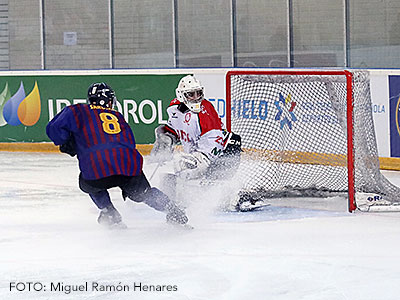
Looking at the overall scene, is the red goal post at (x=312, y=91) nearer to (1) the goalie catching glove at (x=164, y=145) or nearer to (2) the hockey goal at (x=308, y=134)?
(2) the hockey goal at (x=308, y=134)

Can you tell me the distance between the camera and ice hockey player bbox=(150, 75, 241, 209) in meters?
6.04

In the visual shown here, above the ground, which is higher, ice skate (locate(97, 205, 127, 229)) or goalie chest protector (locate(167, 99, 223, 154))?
goalie chest protector (locate(167, 99, 223, 154))

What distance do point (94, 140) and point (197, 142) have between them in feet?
3.45

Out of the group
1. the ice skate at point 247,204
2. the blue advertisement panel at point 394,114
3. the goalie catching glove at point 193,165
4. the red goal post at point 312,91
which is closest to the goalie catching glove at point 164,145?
the goalie catching glove at point 193,165

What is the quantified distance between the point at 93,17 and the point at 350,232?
6.62 meters

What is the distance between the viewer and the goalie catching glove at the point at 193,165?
6.02 metres

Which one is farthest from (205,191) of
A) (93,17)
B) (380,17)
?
(93,17)

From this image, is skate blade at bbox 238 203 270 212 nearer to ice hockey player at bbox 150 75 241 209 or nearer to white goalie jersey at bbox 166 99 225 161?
ice hockey player at bbox 150 75 241 209

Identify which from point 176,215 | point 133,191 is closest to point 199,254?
point 176,215

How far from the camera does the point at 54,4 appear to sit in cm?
1138

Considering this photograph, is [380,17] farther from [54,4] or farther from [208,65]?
[54,4]

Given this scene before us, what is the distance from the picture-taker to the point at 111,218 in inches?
217

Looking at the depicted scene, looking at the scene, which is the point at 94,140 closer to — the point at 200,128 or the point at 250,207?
the point at 200,128

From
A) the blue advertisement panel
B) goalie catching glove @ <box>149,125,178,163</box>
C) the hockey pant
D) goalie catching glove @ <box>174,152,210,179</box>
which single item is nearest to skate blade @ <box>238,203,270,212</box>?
goalie catching glove @ <box>174,152,210,179</box>
